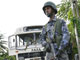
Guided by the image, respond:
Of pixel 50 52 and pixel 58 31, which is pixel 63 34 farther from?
pixel 50 52

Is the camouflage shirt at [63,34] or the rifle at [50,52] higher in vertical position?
the camouflage shirt at [63,34]

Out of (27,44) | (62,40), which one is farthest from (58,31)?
(27,44)

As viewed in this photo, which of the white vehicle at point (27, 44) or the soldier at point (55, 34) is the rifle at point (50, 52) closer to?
the soldier at point (55, 34)

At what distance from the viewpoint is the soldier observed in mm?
3031

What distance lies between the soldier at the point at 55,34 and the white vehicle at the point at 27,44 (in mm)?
11305

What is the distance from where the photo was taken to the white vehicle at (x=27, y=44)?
14.9 metres

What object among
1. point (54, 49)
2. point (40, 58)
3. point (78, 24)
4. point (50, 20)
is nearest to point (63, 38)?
point (54, 49)

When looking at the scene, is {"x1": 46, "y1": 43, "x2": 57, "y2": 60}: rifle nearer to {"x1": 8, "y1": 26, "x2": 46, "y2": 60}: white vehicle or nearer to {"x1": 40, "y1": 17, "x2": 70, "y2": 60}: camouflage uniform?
{"x1": 40, "y1": 17, "x2": 70, "y2": 60}: camouflage uniform

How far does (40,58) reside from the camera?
1448 cm

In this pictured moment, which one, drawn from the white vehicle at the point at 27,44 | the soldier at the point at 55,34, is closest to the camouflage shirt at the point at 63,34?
the soldier at the point at 55,34

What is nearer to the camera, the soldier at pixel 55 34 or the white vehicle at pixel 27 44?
the soldier at pixel 55 34

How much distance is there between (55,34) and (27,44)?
12.3 metres

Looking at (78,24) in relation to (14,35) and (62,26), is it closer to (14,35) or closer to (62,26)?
(62,26)

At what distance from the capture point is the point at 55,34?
3.13 metres
